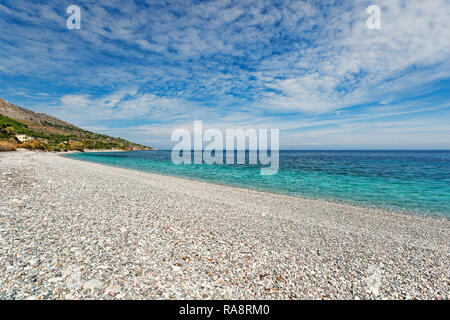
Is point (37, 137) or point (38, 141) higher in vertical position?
point (37, 137)

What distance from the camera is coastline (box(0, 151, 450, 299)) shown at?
4.14 m

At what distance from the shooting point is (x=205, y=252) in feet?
18.3

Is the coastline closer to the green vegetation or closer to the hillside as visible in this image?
the hillside

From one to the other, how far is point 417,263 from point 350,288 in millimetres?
3439

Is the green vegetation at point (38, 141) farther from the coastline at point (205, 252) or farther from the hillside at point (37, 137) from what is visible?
the coastline at point (205, 252)

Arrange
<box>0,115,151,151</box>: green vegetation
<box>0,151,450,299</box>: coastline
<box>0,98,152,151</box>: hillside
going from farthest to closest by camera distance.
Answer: <box>0,98,152,151</box>: hillside < <box>0,115,151,151</box>: green vegetation < <box>0,151,450,299</box>: coastline

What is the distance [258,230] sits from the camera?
309 inches

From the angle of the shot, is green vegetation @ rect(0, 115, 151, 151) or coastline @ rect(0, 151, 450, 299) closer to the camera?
coastline @ rect(0, 151, 450, 299)

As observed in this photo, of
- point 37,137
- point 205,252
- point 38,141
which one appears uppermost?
point 37,137

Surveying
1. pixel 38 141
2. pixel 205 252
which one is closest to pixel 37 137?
pixel 38 141

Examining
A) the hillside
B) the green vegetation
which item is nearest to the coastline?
the hillside

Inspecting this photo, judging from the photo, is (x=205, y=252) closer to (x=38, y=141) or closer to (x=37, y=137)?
(x=38, y=141)

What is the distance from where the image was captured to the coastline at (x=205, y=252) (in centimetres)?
414
